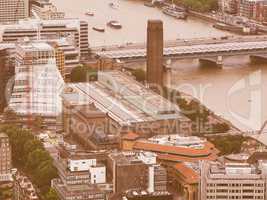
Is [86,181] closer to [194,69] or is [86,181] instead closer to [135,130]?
[135,130]

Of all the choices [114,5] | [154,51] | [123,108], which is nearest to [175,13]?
[114,5]

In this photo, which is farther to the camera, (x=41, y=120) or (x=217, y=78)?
(x=217, y=78)

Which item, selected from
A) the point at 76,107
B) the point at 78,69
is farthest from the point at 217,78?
the point at 76,107

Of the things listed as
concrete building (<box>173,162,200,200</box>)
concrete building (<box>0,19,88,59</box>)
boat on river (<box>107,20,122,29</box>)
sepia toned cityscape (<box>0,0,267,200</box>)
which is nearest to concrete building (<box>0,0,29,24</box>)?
sepia toned cityscape (<box>0,0,267,200</box>)

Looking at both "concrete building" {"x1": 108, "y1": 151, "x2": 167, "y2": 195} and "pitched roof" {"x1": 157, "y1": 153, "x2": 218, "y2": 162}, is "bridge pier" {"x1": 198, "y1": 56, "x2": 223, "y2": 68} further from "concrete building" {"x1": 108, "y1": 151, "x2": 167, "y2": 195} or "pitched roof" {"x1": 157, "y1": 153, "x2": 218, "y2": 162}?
"concrete building" {"x1": 108, "y1": 151, "x2": 167, "y2": 195}

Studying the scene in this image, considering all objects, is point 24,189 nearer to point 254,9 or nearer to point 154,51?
point 154,51
